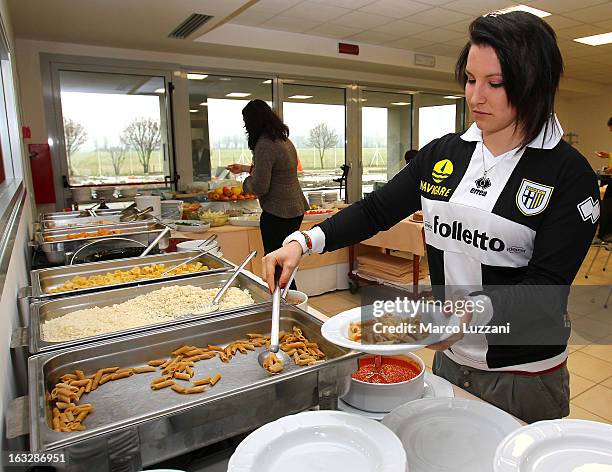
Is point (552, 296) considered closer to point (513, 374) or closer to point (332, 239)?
point (513, 374)

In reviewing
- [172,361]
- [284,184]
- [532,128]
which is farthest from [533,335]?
[284,184]

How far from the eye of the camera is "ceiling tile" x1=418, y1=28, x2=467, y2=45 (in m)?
4.57

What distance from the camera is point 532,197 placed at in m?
0.94

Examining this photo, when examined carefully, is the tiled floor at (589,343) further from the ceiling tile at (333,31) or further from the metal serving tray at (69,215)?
the ceiling tile at (333,31)

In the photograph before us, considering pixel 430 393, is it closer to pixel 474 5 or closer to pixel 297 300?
pixel 297 300

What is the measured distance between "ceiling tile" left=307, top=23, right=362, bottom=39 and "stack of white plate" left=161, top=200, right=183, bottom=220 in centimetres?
226

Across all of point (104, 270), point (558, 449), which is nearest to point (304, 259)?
point (104, 270)

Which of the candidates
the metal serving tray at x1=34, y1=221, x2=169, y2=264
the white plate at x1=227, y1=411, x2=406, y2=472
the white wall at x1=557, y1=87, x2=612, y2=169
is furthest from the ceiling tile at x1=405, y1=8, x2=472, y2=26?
the white wall at x1=557, y1=87, x2=612, y2=169

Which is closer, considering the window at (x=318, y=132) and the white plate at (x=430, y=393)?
the white plate at (x=430, y=393)

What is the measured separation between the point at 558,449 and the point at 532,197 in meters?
0.50

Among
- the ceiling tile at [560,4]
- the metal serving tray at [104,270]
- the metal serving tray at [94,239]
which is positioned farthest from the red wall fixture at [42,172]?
the ceiling tile at [560,4]

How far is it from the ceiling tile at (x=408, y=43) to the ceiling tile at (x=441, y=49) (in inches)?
5.3

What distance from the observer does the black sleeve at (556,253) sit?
875 mm

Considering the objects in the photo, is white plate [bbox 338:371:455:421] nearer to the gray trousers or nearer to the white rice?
the gray trousers
